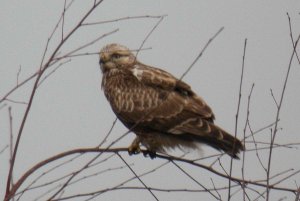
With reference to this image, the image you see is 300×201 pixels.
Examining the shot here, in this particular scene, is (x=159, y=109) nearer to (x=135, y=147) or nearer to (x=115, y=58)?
(x=135, y=147)

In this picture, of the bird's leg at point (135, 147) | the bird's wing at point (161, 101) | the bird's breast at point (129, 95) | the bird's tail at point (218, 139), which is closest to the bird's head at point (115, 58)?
the bird's breast at point (129, 95)

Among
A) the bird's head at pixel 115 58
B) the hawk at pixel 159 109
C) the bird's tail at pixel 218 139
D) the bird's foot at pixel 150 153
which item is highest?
the bird's head at pixel 115 58

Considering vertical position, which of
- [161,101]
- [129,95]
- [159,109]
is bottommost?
[159,109]

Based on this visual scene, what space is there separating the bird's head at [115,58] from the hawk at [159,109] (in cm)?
3

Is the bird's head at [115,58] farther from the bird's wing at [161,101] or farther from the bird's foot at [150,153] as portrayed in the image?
the bird's foot at [150,153]

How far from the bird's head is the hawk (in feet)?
0.10

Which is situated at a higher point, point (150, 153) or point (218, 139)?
point (150, 153)

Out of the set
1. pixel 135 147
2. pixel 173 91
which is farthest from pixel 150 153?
pixel 173 91

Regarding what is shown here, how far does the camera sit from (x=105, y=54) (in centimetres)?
949

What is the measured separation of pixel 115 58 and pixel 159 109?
1.41 metres

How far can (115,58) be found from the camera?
9445 millimetres

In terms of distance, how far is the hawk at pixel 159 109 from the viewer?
7.96 meters

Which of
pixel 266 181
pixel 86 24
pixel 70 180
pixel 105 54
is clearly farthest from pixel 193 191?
pixel 105 54

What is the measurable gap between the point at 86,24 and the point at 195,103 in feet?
10.0
